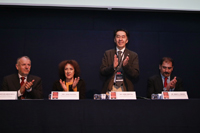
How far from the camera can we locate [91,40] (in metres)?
3.66

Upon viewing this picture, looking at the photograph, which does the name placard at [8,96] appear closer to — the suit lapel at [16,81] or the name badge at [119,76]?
the suit lapel at [16,81]

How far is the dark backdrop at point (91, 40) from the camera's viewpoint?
3.58 meters

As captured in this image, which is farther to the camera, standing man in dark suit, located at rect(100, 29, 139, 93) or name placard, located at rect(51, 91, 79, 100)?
standing man in dark suit, located at rect(100, 29, 139, 93)

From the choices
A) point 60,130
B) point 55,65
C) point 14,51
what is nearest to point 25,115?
point 60,130

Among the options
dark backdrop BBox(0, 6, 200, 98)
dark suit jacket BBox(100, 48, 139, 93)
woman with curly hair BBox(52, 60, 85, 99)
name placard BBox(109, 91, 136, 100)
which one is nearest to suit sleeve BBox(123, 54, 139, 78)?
dark suit jacket BBox(100, 48, 139, 93)

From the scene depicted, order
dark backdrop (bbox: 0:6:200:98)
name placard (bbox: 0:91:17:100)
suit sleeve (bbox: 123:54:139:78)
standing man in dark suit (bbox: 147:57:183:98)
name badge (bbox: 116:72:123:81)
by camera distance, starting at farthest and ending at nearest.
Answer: dark backdrop (bbox: 0:6:200:98), standing man in dark suit (bbox: 147:57:183:98), name badge (bbox: 116:72:123:81), suit sleeve (bbox: 123:54:139:78), name placard (bbox: 0:91:17:100)

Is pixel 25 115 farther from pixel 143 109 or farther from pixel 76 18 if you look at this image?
pixel 76 18

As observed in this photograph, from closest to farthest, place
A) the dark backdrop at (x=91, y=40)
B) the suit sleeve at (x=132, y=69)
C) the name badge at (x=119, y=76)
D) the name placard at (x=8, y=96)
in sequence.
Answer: the name placard at (x=8, y=96)
the suit sleeve at (x=132, y=69)
the name badge at (x=119, y=76)
the dark backdrop at (x=91, y=40)

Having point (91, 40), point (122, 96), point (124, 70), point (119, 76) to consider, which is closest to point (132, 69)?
point (124, 70)

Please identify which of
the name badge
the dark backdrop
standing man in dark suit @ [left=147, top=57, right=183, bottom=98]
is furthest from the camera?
the dark backdrop

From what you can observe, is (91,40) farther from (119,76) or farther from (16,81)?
(16,81)

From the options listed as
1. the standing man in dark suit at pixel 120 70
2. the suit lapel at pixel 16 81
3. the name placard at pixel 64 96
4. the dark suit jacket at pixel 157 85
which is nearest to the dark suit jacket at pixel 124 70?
the standing man in dark suit at pixel 120 70

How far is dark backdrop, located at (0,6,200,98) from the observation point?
141 inches

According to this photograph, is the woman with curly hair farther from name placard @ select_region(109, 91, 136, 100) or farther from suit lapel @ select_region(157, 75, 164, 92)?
suit lapel @ select_region(157, 75, 164, 92)
